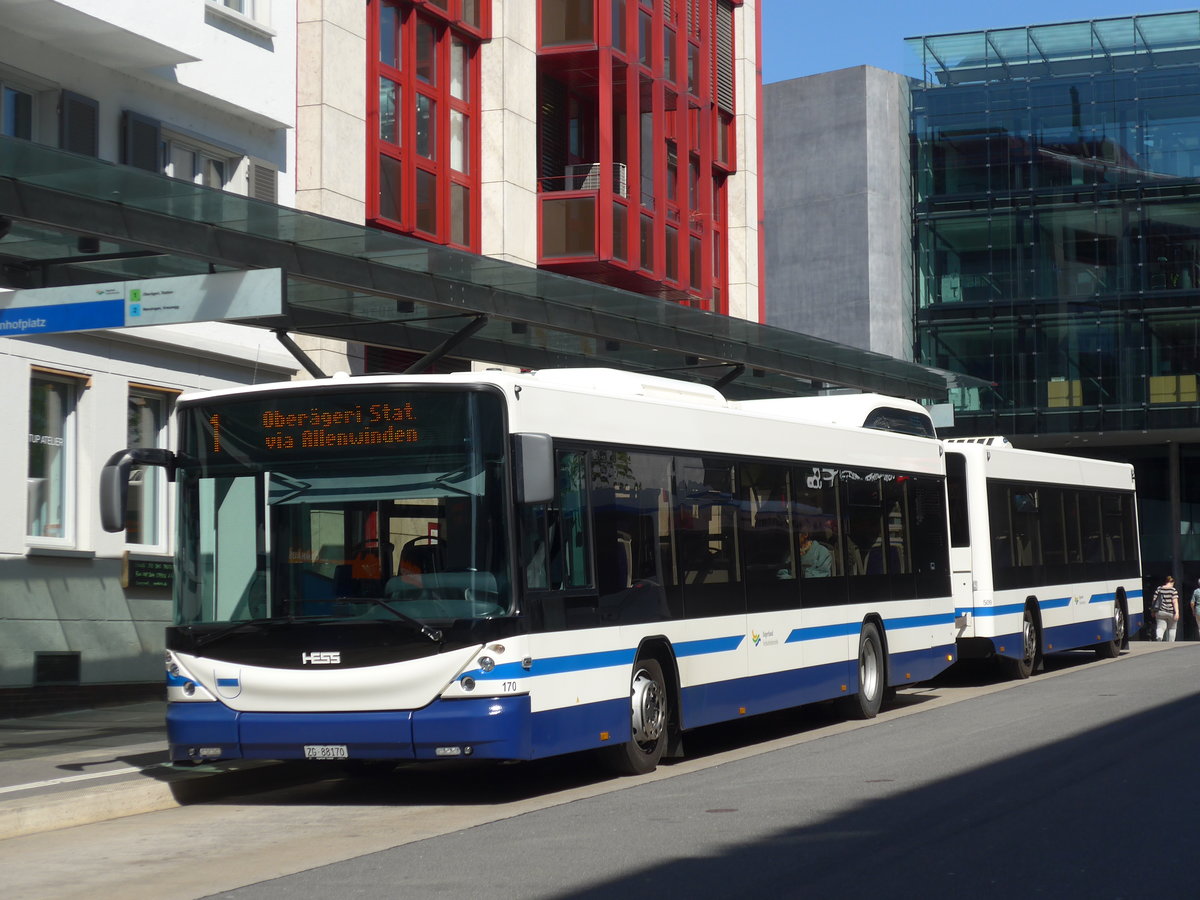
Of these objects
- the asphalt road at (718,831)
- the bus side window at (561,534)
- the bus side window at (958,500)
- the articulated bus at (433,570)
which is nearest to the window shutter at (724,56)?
the bus side window at (958,500)

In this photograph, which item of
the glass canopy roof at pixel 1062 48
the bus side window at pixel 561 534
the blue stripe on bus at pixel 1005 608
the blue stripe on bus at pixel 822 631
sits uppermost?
the glass canopy roof at pixel 1062 48

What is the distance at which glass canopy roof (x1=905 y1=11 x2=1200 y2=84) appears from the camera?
5162 centimetres

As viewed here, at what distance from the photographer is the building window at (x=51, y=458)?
18969mm

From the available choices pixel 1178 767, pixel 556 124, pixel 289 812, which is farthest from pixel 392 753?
pixel 556 124

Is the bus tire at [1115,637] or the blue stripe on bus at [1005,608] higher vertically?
the blue stripe on bus at [1005,608]

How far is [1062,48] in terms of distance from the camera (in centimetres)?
5284

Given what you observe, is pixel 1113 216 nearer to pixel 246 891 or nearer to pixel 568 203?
pixel 568 203

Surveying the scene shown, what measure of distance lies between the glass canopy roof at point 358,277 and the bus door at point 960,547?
3.02 metres

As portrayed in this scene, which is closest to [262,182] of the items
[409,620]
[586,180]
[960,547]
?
[586,180]

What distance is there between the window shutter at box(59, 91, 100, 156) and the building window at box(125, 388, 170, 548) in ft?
9.43

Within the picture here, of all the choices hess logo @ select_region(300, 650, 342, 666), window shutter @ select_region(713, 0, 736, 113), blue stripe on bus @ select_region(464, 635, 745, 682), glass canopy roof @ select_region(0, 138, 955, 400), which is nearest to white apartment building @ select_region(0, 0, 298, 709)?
glass canopy roof @ select_region(0, 138, 955, 400)

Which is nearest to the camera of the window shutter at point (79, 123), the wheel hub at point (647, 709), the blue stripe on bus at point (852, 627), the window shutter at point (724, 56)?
the wheel hub at point (647, 709)

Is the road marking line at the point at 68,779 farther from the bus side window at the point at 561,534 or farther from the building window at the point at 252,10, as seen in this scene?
the building window at the point at 252,10

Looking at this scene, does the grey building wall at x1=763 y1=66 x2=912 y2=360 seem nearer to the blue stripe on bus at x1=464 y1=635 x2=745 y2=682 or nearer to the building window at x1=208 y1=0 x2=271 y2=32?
the building window at x1=208 y1=0 x2=271 y2=32
